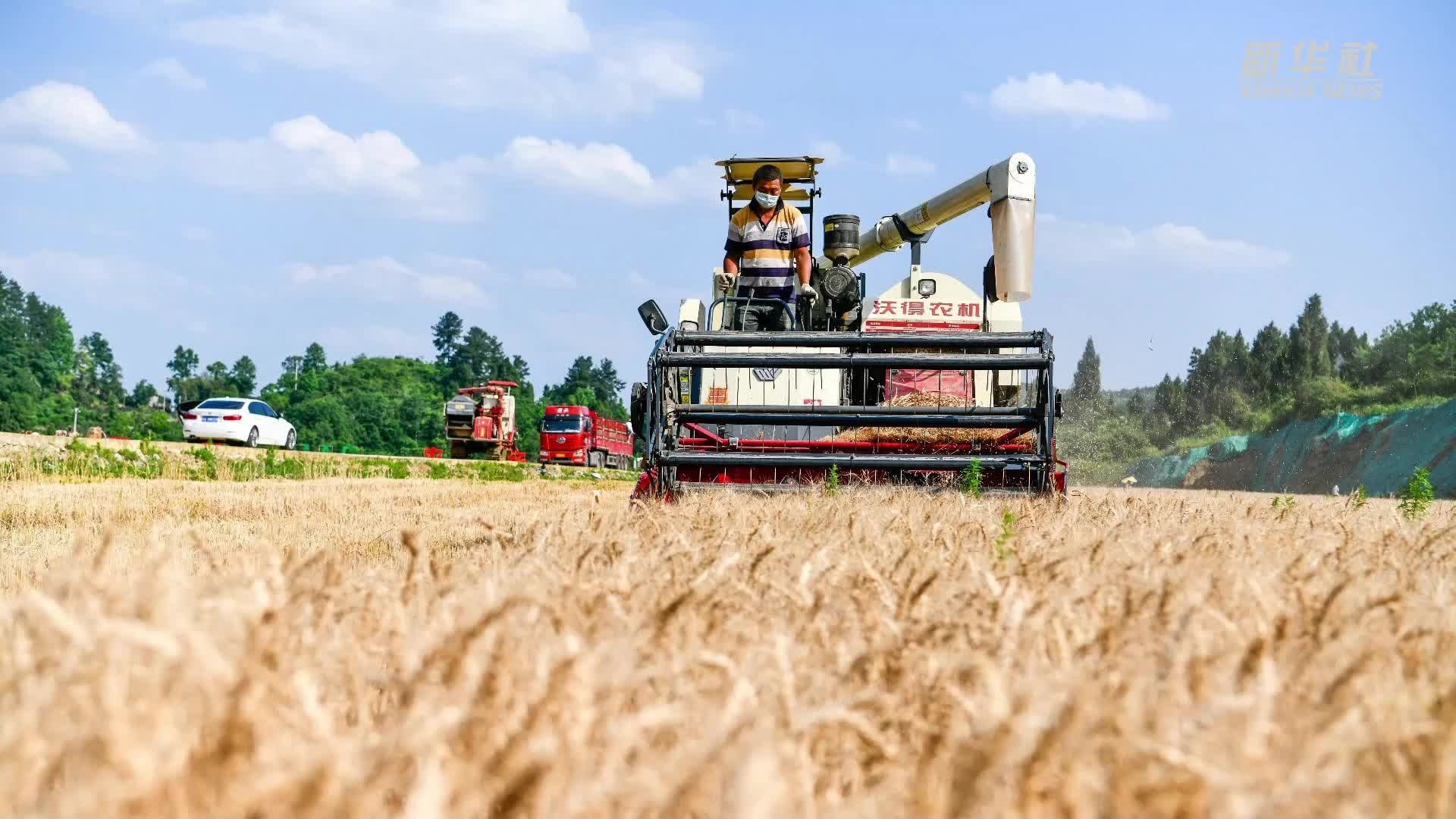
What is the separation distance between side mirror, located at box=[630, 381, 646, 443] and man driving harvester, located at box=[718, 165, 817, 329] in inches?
48.7

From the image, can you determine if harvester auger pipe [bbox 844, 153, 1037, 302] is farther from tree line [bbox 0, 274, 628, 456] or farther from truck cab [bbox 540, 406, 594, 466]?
tree line [bbox 0, 274, 628, 456]

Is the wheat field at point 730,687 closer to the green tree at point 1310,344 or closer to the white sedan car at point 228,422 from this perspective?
the white sedan car at point 228,422

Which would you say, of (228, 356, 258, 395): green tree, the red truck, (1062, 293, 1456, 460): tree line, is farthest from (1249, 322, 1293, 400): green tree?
(228, 356, 258, 395): green tree

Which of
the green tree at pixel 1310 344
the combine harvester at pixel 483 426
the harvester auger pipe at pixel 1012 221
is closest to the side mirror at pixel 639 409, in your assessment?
the harvester auger pipe at pixel 1012 221

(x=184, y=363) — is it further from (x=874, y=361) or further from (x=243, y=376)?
(x=874, y=361)

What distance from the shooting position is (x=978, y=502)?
617 cm

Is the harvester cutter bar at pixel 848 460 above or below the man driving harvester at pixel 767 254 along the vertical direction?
below

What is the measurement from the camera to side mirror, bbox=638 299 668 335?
874 cm

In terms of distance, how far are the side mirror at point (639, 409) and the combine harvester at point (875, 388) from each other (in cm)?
2

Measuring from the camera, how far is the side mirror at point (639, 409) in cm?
852

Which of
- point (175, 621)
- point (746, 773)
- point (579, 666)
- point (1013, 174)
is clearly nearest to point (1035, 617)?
point (579, 666)

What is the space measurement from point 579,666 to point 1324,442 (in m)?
52.9

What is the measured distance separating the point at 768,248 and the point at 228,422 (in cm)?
3021

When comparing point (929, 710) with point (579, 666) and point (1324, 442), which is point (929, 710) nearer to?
point (579, 666)
